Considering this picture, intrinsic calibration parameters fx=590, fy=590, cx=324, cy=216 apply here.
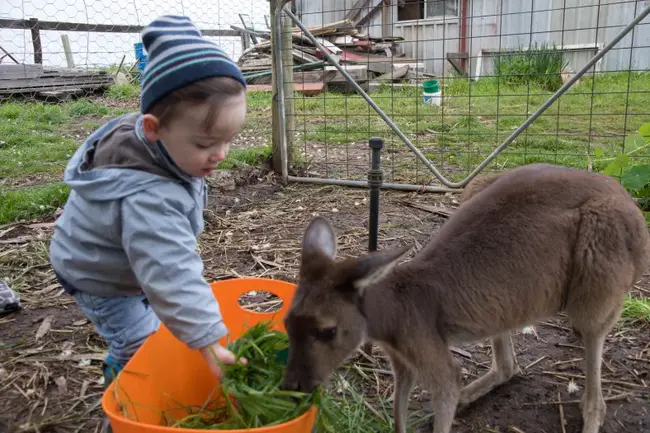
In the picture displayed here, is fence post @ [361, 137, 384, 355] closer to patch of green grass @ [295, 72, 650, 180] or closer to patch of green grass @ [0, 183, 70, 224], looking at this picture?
patch of green grass @ [295, 72, 650, 180]

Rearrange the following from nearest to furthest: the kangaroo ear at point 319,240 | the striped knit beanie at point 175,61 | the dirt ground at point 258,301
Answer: the striped knit beanie at point 175,61, the kangaroo ear at point 319,240, the dirt ground at point 258,301

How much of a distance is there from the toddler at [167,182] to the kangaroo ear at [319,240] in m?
0.40

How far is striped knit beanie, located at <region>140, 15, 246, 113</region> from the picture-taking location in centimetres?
184

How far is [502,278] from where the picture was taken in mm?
2260

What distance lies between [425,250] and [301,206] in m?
2.49

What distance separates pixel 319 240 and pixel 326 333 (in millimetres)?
374

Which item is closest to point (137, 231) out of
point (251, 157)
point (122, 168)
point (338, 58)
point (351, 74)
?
point (122, 168)

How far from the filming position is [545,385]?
2.66 m

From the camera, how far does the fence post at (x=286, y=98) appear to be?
5129 mm

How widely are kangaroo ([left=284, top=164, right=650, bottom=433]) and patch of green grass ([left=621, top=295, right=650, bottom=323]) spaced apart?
0.79 meters

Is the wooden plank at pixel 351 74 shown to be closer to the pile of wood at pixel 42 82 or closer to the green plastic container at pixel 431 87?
the green plastic container at pixel 431 87

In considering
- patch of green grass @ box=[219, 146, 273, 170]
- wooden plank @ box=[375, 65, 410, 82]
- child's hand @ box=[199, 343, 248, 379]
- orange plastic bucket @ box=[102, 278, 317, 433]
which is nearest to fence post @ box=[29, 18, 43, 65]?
wooden plank @ box=[375, 65, 410, 82]

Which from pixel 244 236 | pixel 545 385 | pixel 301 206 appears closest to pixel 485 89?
pixel 301 206

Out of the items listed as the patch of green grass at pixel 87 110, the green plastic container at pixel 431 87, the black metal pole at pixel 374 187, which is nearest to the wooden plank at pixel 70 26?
the patch of green grass at pixel 87 110
